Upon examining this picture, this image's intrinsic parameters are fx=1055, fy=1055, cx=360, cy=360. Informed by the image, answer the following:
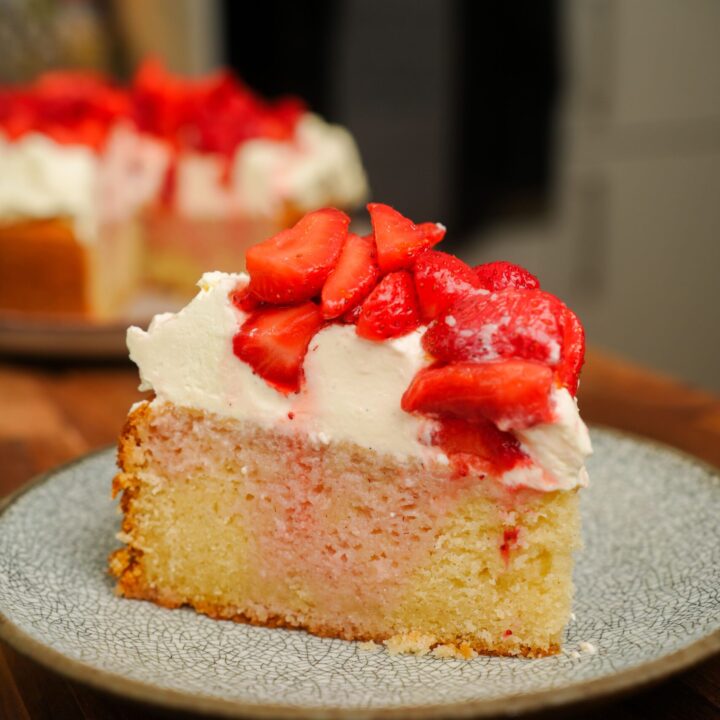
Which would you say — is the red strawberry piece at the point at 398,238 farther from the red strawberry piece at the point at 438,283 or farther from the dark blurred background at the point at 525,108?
the dark blurred background at the point at 525,108

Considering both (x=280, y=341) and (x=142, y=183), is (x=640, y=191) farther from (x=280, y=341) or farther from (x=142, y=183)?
(x=280, y=341)

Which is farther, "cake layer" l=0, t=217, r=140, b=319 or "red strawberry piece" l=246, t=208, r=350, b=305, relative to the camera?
"cake layer" l=0, t=217, r=140, b=319

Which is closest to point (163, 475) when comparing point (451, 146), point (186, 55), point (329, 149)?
point (329, 149)

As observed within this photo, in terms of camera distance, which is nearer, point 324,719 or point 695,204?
point 324,719

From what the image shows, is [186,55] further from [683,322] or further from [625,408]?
[625,408]

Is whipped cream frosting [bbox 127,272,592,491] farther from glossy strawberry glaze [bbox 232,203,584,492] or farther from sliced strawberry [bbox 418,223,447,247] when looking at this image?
sliced strawberry [bbox 418,223,447,247]

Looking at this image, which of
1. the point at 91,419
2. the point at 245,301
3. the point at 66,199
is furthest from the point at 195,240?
the point at 245,301

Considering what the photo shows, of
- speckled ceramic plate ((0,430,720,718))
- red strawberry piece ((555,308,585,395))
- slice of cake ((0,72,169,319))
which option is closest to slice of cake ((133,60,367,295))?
slice of cake ((0,72,169,319))
